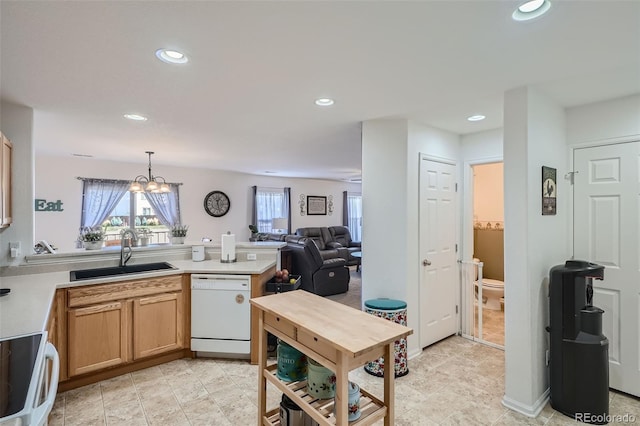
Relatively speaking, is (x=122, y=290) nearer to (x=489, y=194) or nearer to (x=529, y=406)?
(x=529, y=406)

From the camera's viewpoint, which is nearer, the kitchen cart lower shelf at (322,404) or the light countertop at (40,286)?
the kitchen cart lower shelf at (322,404)

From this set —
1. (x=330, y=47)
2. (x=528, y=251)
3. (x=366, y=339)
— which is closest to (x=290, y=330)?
(x=366, y=339)

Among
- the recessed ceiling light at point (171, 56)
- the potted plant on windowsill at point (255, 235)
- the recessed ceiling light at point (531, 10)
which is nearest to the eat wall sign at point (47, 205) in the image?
the potted plant on windowsill at point (255, 235)

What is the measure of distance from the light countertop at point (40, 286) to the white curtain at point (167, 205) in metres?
3.57

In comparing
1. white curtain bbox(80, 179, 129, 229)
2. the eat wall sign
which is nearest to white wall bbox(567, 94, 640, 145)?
white curtain bbox(80, 179, 129, 229)

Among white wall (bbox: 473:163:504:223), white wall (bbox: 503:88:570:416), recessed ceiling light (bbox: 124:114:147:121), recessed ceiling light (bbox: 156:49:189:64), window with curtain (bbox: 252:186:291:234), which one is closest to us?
recessed ceiling light (bbox: 156:49:189:64)

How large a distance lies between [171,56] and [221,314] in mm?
2286

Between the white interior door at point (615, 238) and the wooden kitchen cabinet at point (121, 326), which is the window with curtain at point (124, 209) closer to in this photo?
the wooden kitchen cabinet at point (121, 326)

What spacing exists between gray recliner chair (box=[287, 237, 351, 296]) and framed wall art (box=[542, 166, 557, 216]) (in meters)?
3.48

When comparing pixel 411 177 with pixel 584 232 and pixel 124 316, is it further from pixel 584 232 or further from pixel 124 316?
pixel 124 316

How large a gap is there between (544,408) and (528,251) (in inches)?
46.7

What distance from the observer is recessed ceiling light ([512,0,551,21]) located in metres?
1.36

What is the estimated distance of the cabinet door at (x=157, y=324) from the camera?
2.86m

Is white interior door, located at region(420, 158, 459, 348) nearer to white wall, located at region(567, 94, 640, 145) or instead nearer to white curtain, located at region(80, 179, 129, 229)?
white wall, located at region(567, 94, 640, 145)
